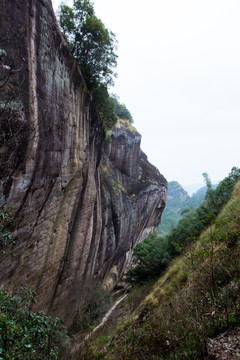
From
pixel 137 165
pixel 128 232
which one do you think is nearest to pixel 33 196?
pixel 128 232

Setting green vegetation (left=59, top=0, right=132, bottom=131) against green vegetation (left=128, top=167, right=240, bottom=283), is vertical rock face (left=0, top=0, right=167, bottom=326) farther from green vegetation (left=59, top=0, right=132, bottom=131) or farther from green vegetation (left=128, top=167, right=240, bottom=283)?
green vegetation (left=128, top=167, right=240, bottom=283)

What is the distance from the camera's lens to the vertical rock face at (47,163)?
657 centimetres

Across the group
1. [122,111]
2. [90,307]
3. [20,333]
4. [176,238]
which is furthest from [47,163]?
[122,111]

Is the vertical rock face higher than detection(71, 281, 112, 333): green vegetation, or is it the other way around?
the vertical rock face

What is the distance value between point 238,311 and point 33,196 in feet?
24.7

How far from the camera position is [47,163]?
8.49m

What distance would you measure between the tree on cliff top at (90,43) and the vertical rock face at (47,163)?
173 cm

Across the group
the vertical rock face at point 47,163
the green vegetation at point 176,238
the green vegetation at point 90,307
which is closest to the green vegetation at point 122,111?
the vertical rock face at point 47,163

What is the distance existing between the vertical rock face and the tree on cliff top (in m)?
1.73

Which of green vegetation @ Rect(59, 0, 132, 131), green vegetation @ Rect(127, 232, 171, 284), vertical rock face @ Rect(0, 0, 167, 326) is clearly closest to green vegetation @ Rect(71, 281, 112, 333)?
vertical rock face @ Rect(0, 0, 167, 326)

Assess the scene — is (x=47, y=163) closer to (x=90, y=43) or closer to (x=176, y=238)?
(x=90, y=43)

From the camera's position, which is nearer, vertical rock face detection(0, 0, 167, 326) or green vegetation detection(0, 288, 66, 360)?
→ green vegetation detection(0, 288, 66, 360)

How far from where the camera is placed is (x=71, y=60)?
379 inches

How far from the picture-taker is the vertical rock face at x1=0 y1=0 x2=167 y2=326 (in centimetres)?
657
